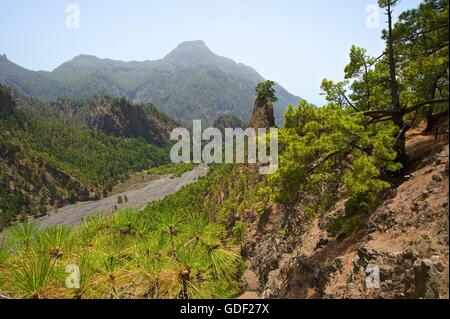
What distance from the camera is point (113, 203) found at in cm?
13775

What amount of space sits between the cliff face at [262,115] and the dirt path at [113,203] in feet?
227

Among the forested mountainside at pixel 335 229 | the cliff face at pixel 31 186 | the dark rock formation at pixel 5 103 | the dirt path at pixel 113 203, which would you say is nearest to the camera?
the forested mountainside at pixel 335 229

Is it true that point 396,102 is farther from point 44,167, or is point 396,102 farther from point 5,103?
point 5,103

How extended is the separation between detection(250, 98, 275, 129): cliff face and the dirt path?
69.2 m

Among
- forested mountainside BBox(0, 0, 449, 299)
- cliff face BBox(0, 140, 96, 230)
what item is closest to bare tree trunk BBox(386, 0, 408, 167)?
forested mountainside BBox(0, 0, 449, 299)

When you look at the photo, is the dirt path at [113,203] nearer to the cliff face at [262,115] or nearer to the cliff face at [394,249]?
the cliff face at [262,115]

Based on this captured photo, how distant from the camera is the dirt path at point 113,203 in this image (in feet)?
384

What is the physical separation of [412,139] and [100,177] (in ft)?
541

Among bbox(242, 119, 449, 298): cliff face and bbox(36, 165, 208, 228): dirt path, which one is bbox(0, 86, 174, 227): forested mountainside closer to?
bbox(36, 165, 208, 228): dirt path

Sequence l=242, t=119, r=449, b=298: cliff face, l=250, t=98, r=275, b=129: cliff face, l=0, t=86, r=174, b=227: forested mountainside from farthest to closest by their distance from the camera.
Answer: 1. l=0, t=86, r=174, b=227: forested mountainside
2. l=250, t=98, r=275, b=129: cliff face
3. l=242, t=119, r=449, b=298: cliff face

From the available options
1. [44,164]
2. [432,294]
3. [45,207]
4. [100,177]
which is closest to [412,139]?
[432,294]

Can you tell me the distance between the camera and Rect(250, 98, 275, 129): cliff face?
46062mm

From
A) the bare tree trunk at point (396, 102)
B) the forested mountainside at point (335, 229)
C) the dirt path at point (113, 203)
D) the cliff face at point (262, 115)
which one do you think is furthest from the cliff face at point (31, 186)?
the bare tree trunk at point (396, 102)
